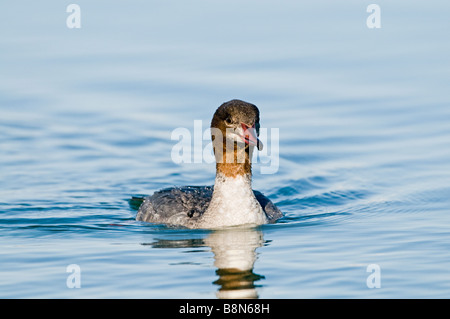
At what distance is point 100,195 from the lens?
51.0 feet

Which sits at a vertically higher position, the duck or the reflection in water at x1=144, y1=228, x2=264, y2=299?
the duck

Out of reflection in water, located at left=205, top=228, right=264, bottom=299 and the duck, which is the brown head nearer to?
the duck

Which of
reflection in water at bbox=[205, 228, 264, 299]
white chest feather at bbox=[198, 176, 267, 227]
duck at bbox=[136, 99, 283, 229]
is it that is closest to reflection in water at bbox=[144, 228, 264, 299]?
reflection in water at bbox=[205, 228, 264, 299]

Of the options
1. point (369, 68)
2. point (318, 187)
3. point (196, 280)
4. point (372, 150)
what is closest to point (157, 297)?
point (196, 280)

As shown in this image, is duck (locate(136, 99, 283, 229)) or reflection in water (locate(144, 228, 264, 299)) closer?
reflection in water (locate(144, 228, 264, 299))

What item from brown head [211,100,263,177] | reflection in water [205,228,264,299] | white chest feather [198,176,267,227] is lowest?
reflection in water [205,228,264,299]

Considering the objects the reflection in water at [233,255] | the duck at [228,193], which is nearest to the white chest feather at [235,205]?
the duck at [228,193]

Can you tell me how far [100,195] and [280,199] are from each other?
304cm

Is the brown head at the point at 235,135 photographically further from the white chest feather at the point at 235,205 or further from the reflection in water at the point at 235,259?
the reflection in water at the point at 235,259

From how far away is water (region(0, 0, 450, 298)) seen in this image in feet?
35.0

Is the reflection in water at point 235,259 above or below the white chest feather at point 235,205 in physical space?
below

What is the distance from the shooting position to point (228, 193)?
496 inches

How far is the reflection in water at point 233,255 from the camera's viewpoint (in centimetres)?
1015

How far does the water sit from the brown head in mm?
954
